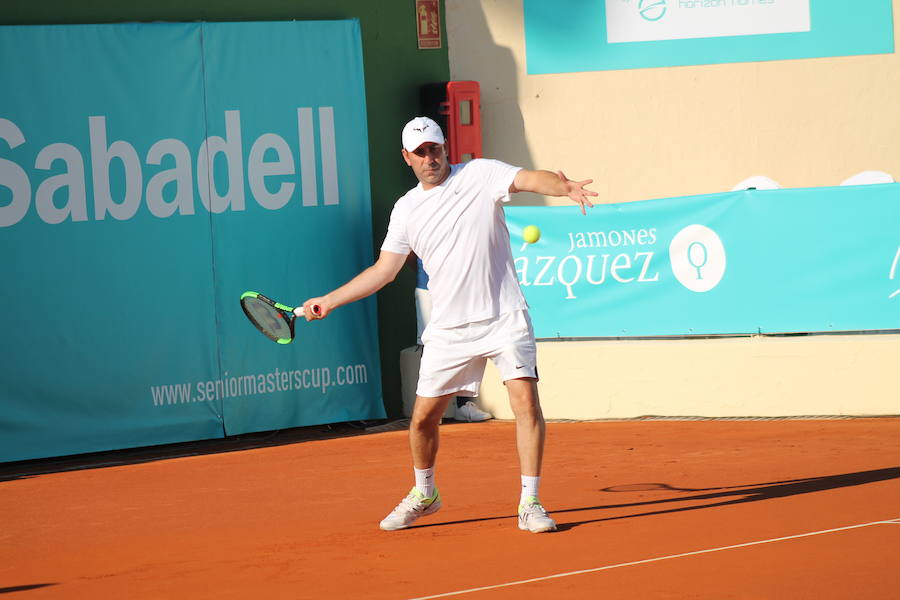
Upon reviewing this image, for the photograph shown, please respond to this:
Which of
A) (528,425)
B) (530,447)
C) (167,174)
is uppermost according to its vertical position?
(167,174)

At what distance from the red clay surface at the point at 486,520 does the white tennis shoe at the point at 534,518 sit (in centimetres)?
5

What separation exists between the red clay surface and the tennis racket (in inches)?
39.2

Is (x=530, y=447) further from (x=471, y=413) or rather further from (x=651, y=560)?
(x=471, y=413)

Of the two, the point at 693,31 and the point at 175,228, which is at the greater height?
the point at 693,31

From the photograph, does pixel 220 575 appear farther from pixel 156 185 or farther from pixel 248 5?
pixel 248 5

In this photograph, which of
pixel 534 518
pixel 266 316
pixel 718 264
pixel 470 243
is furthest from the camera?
pixel 718 264

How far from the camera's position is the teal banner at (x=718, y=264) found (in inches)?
389

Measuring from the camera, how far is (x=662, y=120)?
39.6 feet

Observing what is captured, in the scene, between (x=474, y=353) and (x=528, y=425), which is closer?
(x=528, y=425)

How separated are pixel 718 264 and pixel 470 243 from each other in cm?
465

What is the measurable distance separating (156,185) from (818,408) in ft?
17.9

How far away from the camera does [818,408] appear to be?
10.0 m

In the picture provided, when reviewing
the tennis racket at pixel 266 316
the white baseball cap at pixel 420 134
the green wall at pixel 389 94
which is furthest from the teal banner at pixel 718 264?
the white baseball cap at pixel 420 134

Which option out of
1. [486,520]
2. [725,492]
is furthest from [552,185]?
[725,492]
